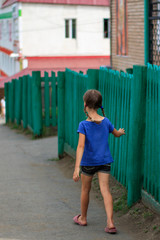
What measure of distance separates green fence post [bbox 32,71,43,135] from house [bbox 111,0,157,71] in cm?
306

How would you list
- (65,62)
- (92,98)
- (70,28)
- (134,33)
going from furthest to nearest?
(70,28) → (65,62) → (134,33) → (92,98)

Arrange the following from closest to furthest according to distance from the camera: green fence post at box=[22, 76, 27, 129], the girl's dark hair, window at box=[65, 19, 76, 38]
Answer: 1. the girl's dark hair
2. green fence post at box=[22, 76, 27, 129]
3. window at box=[65, 19, 76, 38]

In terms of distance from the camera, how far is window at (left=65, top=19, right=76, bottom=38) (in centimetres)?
3857

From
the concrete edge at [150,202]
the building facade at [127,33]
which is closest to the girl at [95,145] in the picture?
the concrete edge at [150,202]

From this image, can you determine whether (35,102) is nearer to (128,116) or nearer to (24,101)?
(24,101)

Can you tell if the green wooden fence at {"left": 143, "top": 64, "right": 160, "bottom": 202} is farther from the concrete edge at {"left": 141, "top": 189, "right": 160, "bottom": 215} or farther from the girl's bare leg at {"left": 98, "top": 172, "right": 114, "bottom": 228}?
the girl's bare leg at {"left": 98, "top": 172, "right": 114, "bottom": 228}

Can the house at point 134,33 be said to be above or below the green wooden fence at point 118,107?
above

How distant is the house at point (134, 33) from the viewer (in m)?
13.5

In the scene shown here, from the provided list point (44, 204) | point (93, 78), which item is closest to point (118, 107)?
point (93, 78)

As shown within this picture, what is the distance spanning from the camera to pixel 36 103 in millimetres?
12594

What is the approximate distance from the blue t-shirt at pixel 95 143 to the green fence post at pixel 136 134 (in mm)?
625

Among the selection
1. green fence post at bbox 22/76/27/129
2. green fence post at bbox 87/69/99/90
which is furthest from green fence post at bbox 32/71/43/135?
green fence post at bbox 87/69/99/90

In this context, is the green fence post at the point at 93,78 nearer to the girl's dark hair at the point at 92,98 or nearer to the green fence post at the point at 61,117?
the green fence post at the point at 61,117

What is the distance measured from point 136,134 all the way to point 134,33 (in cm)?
1137
